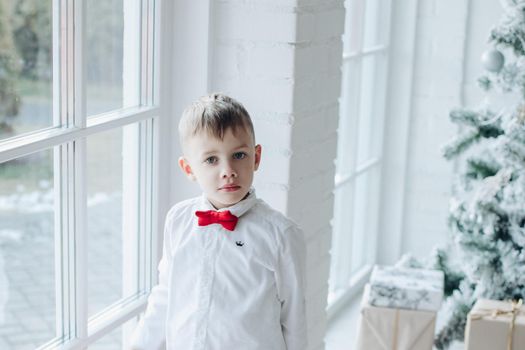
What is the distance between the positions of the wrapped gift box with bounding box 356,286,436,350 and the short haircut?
4.87ft

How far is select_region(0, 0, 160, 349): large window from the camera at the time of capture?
5.90 feet

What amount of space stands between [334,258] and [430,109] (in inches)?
33.6

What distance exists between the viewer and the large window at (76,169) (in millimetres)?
1798

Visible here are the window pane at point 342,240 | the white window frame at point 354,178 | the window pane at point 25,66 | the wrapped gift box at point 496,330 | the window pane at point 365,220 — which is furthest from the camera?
the window pane at point 365,220

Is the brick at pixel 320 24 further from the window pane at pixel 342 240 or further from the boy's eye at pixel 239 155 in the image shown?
the window pane at pixel 342 240

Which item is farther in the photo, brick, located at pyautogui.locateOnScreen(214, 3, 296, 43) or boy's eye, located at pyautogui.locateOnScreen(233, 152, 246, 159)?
brick, located at pyautogui.locateOnScreen(214, 3, 296, 43)

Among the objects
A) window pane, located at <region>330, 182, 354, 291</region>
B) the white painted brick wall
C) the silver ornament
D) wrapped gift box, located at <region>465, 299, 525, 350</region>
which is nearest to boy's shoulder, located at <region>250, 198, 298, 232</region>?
the white painted brick wall

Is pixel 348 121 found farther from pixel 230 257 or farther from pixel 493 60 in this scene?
pixel 230 257

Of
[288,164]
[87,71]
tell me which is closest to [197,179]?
[87,71]

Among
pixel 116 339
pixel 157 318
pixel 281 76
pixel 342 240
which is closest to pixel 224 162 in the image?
pixel 157 318

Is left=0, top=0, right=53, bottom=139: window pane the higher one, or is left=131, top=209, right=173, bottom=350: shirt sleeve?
left=0, top=0, right=53, bottom=139: window pane

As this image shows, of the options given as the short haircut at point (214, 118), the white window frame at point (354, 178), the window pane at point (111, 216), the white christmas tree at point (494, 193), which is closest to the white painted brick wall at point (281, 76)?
the window pane at point (111, 216)

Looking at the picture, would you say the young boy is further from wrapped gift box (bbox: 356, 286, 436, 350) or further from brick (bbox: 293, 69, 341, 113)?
wrapped gift box (bbox: 356, 286, 436, 350)

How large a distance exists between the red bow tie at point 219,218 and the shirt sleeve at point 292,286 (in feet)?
0.34
